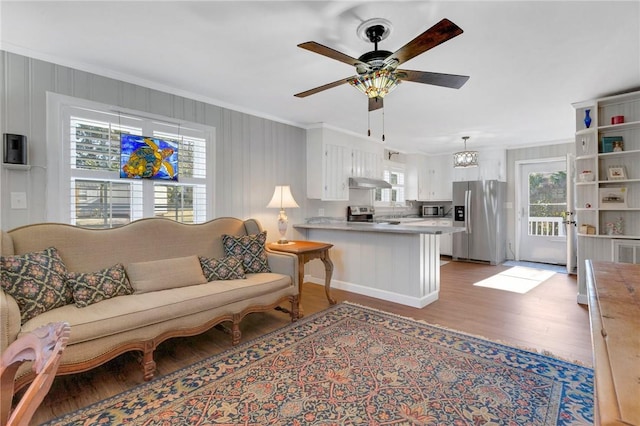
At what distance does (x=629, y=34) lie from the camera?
7.47ft

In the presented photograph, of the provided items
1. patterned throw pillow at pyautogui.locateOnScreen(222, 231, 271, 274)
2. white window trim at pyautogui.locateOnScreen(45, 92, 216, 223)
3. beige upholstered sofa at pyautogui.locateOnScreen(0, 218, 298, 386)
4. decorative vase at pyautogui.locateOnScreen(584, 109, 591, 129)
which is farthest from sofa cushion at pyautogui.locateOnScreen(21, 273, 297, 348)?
decorative vase at pyautogui.locateOnScreen(584, 109, 591, 129)

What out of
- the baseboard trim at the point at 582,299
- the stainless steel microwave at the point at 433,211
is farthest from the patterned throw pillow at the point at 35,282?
the stainless steel microwave at the point at 433,211

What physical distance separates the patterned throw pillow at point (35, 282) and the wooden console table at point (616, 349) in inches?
105

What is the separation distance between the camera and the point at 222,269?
2.97 meters

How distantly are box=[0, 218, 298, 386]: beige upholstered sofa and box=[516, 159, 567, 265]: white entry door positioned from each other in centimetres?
538

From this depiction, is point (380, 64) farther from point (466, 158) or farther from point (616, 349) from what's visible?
point (466, 158)

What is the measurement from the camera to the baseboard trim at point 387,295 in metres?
3.62

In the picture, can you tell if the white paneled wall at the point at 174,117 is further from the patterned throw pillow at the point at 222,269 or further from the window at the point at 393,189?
the window at the point at 393,189

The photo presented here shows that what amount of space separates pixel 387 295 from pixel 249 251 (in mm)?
1757

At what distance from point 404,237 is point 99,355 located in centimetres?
296

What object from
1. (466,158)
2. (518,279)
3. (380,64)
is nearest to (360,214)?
(466,158)

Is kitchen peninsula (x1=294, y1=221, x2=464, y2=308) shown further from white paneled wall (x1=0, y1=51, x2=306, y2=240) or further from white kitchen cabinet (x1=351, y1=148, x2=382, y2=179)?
white kitchen cabinet (x1=351, y1=148, x2=382, y2=179)

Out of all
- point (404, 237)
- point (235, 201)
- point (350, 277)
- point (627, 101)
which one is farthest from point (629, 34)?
point (235, 201)

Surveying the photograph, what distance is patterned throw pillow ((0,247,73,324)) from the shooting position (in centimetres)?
195
